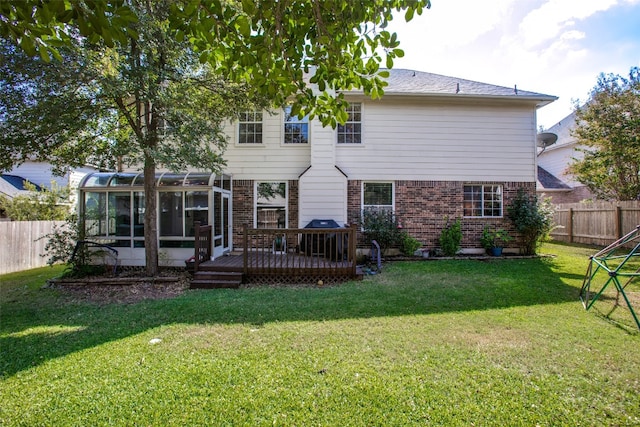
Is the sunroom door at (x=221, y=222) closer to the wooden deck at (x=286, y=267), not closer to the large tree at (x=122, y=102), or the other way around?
the wooden deck at (x=286, y=267)

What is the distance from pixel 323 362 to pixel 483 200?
9983 mm

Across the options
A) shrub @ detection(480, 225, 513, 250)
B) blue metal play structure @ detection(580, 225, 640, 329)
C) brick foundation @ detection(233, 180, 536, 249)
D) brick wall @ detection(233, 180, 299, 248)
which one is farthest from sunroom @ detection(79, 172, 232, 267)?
shrub @ detection(480, 225, 513, 250)

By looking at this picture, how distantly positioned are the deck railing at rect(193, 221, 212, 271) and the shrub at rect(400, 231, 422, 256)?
6.21 metres

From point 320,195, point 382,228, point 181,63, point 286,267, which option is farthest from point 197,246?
point 382,228

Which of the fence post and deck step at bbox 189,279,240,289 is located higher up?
the fence post

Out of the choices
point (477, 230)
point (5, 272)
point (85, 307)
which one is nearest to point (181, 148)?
point (85, 307)

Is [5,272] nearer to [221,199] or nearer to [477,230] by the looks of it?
[221,199]

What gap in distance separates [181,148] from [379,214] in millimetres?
6437

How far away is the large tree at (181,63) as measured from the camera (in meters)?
2.30

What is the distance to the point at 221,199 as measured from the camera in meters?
9.78

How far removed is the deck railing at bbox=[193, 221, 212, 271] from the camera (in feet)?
25.8

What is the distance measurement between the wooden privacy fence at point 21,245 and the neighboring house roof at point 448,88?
12.0 m

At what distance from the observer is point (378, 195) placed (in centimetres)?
1096

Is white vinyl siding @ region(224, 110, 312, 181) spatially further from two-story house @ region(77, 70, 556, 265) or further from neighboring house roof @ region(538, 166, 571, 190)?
neighboring house roof @ region(538, 166, 571, 190)
